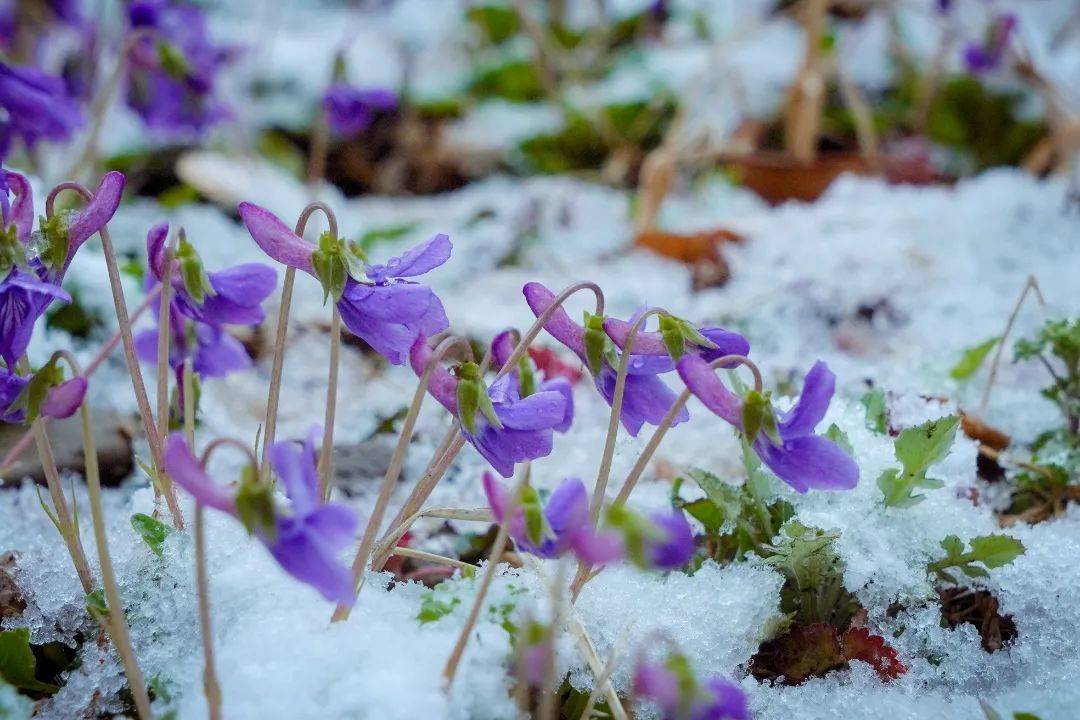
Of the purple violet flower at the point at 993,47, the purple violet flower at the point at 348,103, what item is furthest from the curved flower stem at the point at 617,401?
the purple violet flower at the point at 993,47

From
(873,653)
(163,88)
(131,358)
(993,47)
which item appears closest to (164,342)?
(131,358)

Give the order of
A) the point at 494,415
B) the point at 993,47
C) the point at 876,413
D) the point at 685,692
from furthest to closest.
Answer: the point at 993,47 < the point at 876,413 < the point at 494,415 < the point at 685,692

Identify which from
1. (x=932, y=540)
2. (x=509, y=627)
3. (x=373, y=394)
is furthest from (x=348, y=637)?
(x=373, y=394)

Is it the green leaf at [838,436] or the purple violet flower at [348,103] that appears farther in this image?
the purple violet flower at [348,103]

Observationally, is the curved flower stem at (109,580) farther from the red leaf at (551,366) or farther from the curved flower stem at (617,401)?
the red leaf at (551,366)

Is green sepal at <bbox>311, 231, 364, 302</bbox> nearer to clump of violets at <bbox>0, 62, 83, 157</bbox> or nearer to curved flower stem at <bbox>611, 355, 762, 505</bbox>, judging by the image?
curved flower stem at <bbox>611, 355, 762, 505</bbox>

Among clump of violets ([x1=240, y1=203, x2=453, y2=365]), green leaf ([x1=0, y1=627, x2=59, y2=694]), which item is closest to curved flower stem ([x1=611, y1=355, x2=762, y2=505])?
clump of violets ([x1=240, y1=203, x2=453, y2=365])

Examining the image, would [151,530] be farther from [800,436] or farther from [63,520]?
[800,436]
